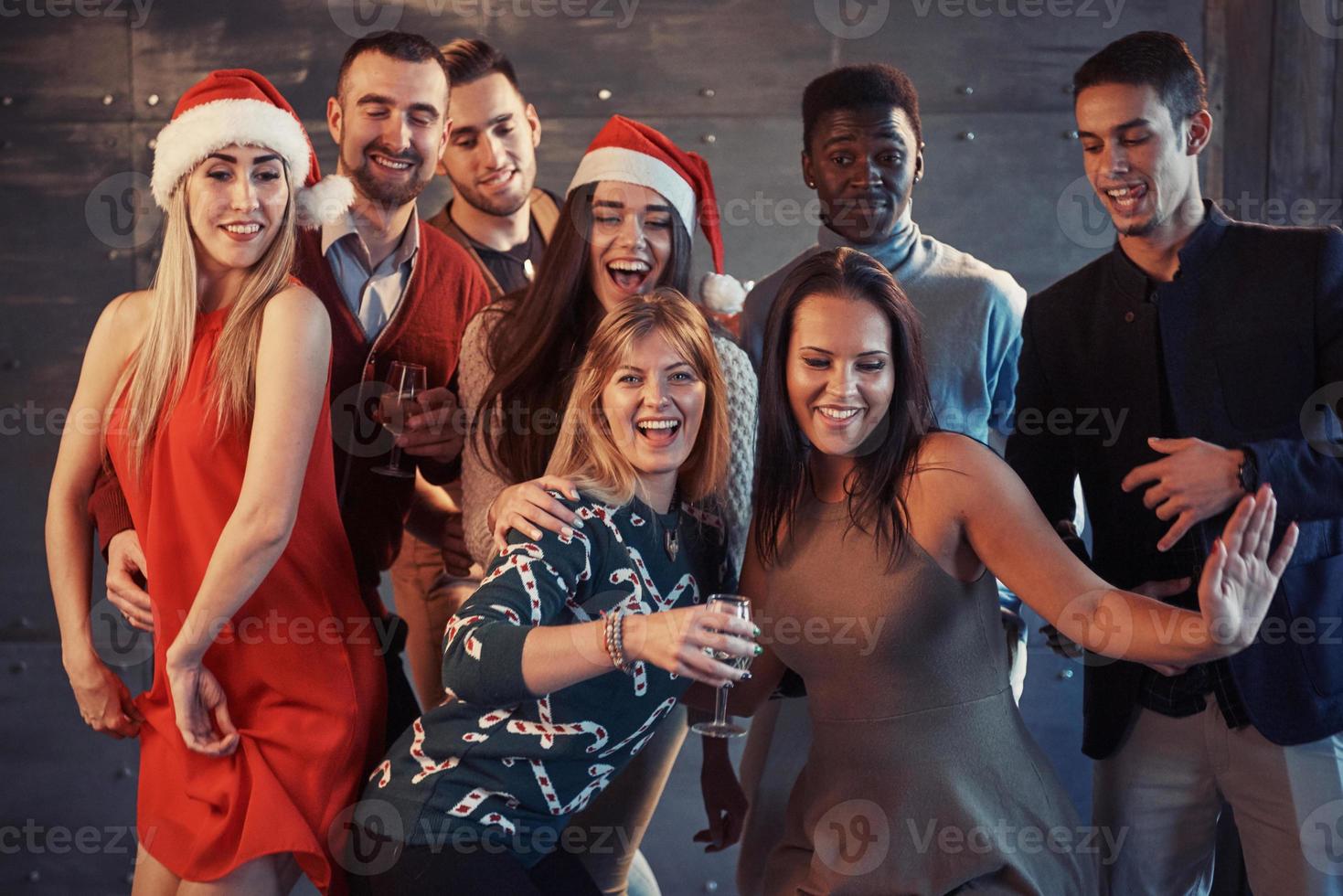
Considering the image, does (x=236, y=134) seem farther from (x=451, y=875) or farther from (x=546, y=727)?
(x=451, y=875)

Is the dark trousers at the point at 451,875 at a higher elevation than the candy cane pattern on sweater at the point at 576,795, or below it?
below

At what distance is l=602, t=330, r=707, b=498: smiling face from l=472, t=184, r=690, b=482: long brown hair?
0.42 m

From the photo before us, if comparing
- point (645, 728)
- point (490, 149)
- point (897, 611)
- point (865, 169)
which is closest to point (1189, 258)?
point (865, 169)

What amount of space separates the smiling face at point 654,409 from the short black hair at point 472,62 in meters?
2.03

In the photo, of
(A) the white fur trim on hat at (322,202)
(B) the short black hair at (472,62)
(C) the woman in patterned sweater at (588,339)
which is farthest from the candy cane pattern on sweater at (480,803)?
(B) the short black hair at (472,62)

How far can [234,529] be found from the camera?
2266 millimetres

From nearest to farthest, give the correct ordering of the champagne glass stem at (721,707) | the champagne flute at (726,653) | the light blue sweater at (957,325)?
the champagne flute at (726,653)
the champagne glass stem at (721,707)
the light blue sweater at (957,325)

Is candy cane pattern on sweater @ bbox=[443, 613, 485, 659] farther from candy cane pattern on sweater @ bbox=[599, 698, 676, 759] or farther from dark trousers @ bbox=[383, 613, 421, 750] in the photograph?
dark trousers @ bbox=[383, 613, 421, 750]

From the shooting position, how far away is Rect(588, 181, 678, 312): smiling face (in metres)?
2.77

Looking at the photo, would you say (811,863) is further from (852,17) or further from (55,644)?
(55,644)

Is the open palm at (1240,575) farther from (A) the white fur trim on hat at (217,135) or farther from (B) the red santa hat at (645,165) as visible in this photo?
(A) the white fur trim on hat at (217,135)

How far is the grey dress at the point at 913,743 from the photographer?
211 centimetres

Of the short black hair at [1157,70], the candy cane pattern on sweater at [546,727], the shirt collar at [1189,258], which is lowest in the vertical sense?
the candy cane pattern on sweater at [546,727]

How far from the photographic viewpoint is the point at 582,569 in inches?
82.9
